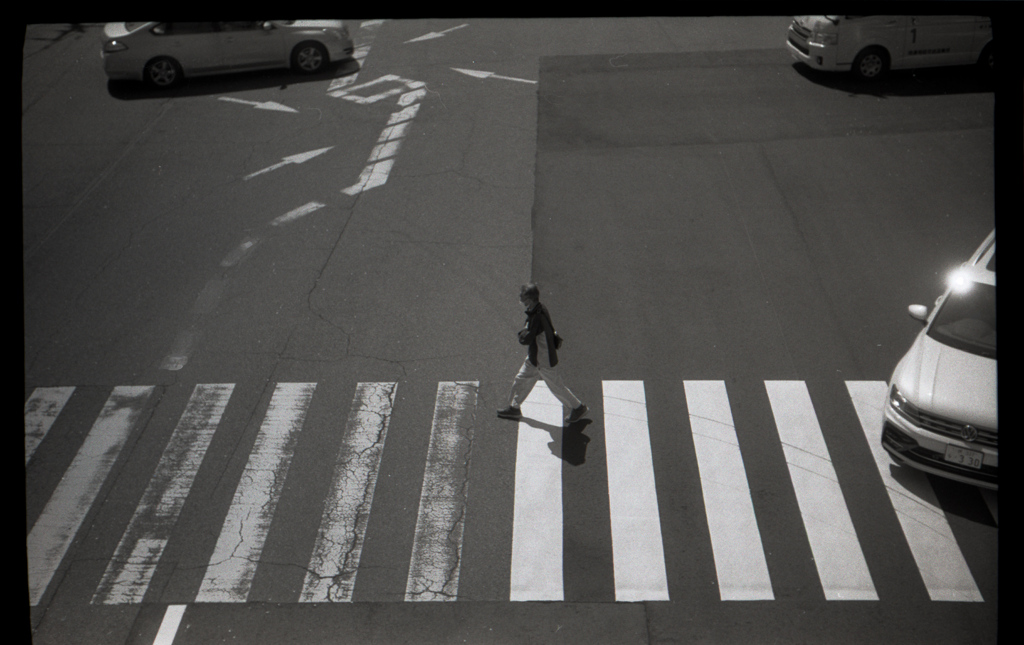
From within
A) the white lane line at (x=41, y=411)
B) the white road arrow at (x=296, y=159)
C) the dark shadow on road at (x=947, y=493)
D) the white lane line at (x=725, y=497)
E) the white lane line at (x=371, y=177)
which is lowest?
the dark shadow on road at (x=947, y=493)

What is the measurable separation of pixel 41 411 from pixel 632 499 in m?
6.60

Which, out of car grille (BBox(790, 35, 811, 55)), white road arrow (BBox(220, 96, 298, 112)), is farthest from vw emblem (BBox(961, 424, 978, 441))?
white road arrow (BBox(220, 96, 298, 112))

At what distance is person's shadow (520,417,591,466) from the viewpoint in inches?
344

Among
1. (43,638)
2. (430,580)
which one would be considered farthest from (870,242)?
(43,638)

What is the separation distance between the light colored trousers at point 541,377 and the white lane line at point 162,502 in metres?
3.32

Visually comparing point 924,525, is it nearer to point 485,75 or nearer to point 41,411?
point 41,411

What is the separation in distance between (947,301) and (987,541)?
8.46 ft

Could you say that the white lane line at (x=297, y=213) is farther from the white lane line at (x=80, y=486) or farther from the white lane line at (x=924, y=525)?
the white lane line at (x=924, y=525)

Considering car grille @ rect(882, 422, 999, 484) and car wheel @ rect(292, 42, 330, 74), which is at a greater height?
car wheel @ rect(292, 42, 330, 74)

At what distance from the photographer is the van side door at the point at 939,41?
1669cm

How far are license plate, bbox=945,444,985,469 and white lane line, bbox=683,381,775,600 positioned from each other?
5.96 feet

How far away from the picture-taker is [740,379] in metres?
9.69

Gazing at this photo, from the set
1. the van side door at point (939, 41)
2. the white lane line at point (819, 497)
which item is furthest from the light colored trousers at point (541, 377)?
the van side door at point (939, 41)

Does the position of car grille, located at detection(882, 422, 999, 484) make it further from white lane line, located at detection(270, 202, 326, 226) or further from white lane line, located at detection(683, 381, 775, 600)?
white lane line, located at detection(270, 202, 326, 226)
